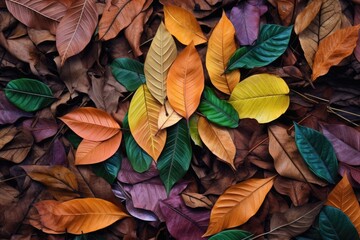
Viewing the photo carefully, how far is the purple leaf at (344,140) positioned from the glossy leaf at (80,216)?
17.4 inches

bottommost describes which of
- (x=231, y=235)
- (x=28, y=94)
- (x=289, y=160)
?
(x=231, y=235)

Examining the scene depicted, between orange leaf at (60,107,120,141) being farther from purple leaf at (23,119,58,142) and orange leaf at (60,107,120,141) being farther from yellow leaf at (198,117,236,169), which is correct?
yellow leaf at (198,117,236,169)

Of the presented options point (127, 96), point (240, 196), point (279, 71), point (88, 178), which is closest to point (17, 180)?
point (88, 178)

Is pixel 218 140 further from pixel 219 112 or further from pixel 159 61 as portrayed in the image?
pixel 159 61

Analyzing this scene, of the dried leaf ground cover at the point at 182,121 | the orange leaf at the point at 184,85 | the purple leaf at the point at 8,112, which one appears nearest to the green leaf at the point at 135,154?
the dried leaf ground cover at the point at 182,121

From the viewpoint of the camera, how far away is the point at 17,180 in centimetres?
91

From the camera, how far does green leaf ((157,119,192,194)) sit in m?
0.85

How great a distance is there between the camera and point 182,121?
0.86 metres

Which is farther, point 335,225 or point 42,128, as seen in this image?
point 42,128

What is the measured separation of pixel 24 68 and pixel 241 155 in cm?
49

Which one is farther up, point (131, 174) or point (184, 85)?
point (184, 85)

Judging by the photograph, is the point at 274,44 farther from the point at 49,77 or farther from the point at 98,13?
the point at 49,77

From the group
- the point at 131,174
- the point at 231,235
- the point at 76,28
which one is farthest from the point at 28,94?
the point at 231,235

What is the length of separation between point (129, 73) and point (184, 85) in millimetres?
120
